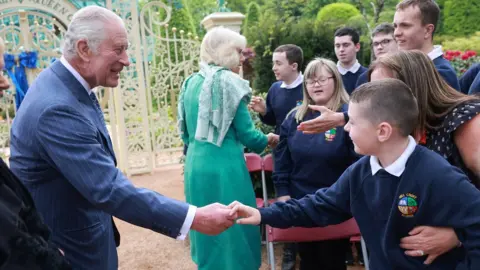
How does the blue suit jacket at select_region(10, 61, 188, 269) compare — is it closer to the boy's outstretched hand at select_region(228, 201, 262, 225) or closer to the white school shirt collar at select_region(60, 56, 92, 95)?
the white school shirt collar at select_region(60, 56, 92, 95)

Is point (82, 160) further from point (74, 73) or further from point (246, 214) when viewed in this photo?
point (246, 214)

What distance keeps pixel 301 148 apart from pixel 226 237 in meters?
1.01

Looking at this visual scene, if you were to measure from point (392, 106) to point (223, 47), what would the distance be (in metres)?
1.89

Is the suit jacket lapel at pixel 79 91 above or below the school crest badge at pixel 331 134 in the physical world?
above

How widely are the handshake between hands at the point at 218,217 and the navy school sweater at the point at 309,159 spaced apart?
1.00 m

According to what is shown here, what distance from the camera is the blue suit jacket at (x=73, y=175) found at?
182 centimetres

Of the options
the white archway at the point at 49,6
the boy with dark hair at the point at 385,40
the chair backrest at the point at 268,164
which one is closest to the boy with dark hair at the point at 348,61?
the boy with dark hair at the point at 385,40

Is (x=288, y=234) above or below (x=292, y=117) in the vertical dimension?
below

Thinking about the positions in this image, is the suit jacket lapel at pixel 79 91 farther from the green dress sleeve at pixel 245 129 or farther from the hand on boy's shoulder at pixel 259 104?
the hand on boy's shoulder at pixel 259 104

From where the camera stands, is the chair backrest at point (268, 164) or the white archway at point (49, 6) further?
the white archway at point (49, 6)

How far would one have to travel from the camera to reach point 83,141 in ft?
6.05

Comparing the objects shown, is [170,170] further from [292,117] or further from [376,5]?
[376,5]

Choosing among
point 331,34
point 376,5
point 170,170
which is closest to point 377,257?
point 331,34

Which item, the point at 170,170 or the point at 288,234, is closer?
the point at 288,234
